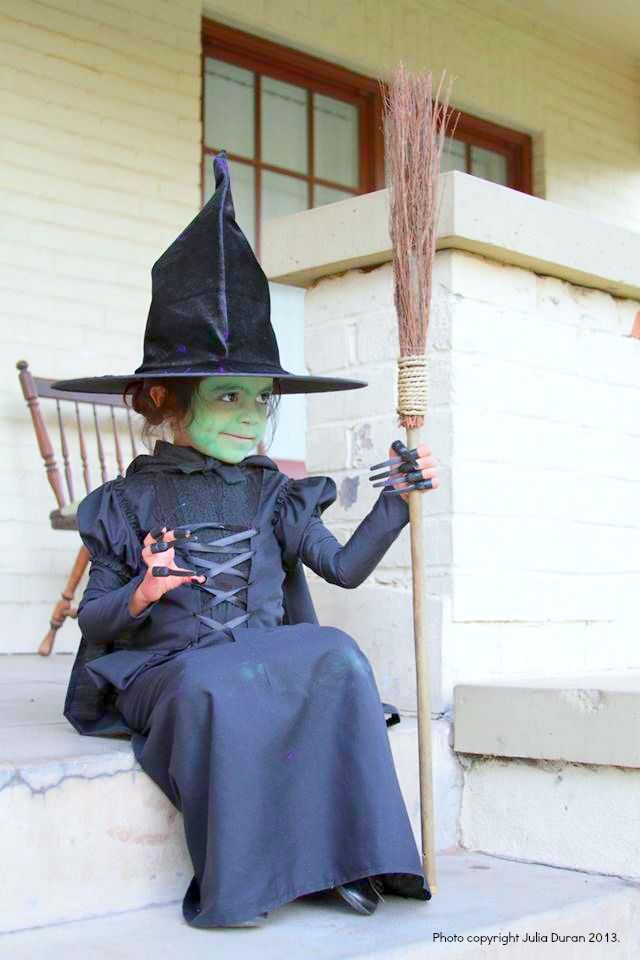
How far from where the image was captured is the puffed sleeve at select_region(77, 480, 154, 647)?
2.41m

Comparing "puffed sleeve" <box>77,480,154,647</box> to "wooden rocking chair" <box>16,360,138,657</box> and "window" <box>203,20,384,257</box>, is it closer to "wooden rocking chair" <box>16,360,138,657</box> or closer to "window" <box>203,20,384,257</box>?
"wooden rocking chair" <box>16,360,138,657</box>

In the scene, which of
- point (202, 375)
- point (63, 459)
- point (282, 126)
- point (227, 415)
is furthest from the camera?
point (282, 126)

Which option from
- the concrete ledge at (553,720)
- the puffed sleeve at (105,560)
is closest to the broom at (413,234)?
the concrete ledge at (553,720)

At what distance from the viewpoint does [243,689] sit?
2.17m

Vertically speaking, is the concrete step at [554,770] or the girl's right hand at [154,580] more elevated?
the girl's right hand at [154,580]

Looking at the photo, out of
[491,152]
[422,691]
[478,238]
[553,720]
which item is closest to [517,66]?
[491,152]

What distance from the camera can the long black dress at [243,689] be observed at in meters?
2.11

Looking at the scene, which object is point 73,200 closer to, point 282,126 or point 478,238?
point 282,126

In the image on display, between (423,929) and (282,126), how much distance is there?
15.1 feet

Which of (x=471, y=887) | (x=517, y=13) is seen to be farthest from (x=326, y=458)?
(x=517, y=13)

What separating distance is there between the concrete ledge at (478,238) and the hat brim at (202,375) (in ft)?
1.34

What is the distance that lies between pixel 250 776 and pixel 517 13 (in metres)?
5.72

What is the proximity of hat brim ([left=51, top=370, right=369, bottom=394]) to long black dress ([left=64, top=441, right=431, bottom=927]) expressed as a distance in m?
0.18

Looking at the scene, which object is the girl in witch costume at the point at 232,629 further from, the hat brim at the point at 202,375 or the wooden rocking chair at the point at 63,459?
the wooden rocking chair at the point at 63,459
